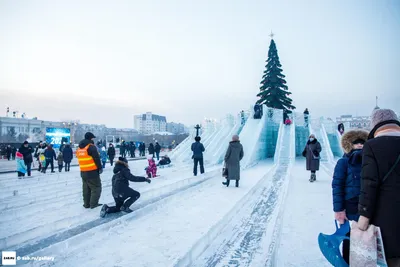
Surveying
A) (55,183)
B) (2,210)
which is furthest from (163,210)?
(55,183)

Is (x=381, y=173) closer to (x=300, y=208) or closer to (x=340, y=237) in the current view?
(x=340, y=237)

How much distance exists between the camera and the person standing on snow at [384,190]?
1.92 meters

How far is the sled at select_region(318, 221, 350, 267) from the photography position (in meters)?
2.53

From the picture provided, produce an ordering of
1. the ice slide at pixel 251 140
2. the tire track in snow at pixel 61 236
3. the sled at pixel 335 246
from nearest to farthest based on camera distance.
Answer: the sled at pixel 335 246 → the tire track in snow at pixel 61 236 → the ice slide at pixel 251 140

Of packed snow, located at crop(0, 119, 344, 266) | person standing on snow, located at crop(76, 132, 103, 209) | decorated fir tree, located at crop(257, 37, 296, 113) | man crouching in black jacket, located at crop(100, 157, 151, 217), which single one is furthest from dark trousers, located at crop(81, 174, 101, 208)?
decorated fir tree, located at crop(257, 37, 296, 113)

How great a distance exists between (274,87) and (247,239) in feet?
98.6

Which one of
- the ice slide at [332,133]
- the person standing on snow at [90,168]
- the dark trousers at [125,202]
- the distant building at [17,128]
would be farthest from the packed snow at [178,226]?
the distant building at [17,128]

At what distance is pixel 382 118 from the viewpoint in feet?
7.39

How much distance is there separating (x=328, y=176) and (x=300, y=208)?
219 inches

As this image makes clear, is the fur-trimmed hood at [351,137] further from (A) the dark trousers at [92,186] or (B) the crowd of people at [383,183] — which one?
(A) the dark trousers at [92,186]

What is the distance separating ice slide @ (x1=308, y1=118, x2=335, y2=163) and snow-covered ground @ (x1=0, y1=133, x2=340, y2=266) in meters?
7.04

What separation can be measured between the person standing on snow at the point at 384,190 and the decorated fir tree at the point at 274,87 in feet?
101

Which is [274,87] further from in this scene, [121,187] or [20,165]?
[121,187]

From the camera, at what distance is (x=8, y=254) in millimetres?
3729
